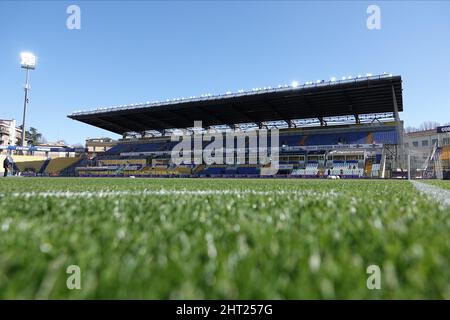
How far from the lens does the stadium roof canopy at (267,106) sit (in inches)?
1215

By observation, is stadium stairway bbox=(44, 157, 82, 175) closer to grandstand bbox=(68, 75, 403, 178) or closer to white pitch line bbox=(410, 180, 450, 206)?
grandstand bbox=(68, 75, 403, 178)

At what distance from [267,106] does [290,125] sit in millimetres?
7298

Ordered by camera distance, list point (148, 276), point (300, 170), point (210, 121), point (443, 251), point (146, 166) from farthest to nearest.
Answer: point (146, 166) < point (210, 121) < point (300, 170) < point (443, 251) < point (148, 276)

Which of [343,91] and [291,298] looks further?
[343,91]

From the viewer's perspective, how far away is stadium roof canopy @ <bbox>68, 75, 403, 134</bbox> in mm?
30859

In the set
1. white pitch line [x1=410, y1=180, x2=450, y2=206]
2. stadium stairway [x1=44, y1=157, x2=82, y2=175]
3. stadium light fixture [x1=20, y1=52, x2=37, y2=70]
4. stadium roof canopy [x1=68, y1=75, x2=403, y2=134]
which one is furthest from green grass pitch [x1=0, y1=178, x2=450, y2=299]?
stadium light fixture [x1=20, y1=52, x2=37, y2=70]

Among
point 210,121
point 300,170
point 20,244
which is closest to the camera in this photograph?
point 20,244

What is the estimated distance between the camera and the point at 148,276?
86 centimetres

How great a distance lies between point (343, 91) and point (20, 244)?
110ft

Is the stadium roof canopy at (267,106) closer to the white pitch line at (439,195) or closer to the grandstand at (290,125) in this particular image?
the grandstand at (290,125)

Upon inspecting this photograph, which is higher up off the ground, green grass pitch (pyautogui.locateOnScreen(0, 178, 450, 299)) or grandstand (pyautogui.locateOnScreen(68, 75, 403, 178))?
grandstand (pyautogui.locateOnScreen(68, 75, 403, 178))

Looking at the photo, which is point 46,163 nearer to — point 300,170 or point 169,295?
point 300,170
